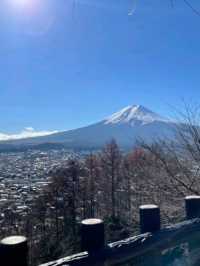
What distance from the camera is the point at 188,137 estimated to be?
860 cm

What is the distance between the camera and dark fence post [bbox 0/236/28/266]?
180 cm

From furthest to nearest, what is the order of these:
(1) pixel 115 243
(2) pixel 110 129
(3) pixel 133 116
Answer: (3) pixel 133 116
(2) pixel 110 129
(1) pixel 115 243

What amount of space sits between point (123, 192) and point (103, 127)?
72466mm

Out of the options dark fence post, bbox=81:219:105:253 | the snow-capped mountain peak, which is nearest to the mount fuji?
the snow-capped mountain peak

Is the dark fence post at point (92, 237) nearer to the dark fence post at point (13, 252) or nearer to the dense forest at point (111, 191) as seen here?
the dark fence post at point (13, 252)

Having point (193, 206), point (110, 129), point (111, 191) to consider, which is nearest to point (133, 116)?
point (110, 129)

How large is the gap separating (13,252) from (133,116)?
296 ft

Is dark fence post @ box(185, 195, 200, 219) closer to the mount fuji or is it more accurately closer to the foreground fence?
the foreground fence

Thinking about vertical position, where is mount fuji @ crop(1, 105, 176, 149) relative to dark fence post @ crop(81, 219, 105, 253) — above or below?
above

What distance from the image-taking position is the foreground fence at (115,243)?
6.01 feet

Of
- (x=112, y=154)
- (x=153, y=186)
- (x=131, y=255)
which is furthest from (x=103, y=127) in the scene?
(x=131, y=255)

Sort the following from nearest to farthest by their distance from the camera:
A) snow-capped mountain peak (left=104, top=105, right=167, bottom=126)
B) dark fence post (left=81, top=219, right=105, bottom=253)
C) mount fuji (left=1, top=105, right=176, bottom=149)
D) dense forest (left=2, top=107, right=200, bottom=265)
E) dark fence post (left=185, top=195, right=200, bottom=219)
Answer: dark fence post (left=81, top=219, right=105, bottom=253) < dark fence post (left=185, top=195, right=200, bottom=219) < dense forest (left=2, top=107, right=200, bottom=265) < mount fuji (left=1, top=105, right=176, bottom=149) < snow-capped mountain peak (left=104, top=105, right=167, bottom=126)

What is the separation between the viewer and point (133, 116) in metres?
91.4

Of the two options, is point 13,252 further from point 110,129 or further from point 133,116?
point 133,116
